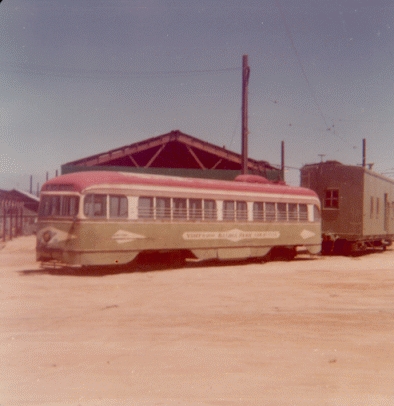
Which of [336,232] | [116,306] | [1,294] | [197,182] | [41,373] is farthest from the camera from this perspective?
[336,232]

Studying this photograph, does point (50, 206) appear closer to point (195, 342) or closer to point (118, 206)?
point (118, 206)

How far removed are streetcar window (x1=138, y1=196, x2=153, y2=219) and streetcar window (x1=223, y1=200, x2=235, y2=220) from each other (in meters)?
2.83

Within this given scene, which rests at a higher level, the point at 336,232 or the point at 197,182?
the point at 197,182

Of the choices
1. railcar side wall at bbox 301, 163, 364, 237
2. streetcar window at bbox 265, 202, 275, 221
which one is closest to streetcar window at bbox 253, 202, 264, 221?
streetcar window at bbox 265, 202, 275, 221

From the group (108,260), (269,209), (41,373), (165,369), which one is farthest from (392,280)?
(41,373)

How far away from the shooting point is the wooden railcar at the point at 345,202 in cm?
2247

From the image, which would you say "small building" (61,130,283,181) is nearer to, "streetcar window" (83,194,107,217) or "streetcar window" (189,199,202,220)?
"streetcar window" (189,199,202,220)

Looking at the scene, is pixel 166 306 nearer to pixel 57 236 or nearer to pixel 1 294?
pixel 1 294

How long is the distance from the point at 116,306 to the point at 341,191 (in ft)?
49.5

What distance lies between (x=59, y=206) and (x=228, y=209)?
214 inches

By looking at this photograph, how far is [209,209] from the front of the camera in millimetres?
17062

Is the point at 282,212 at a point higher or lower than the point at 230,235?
higher

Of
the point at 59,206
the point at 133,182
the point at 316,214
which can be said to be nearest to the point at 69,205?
the point at 59,206

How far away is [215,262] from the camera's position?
63.0ft
